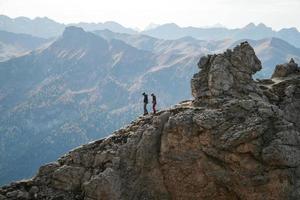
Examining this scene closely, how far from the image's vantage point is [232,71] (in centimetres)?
4994

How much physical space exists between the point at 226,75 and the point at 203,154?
968 centimetres

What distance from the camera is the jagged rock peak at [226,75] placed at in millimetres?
48344

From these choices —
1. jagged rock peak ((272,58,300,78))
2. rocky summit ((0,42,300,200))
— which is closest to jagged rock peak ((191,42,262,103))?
rocky summit ((0,42,300,200))

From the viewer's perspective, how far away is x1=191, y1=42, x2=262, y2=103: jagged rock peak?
48.3 meters

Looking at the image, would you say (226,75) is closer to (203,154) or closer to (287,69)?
(203,154)

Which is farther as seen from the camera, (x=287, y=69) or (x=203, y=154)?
(x=287, y=69)

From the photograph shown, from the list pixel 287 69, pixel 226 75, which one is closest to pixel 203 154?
pixel 226 75

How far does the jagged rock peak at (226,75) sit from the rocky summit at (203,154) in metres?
0.11

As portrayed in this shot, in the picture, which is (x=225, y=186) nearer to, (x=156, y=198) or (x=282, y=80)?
(x=156, y=198)

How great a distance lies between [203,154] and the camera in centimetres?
4438

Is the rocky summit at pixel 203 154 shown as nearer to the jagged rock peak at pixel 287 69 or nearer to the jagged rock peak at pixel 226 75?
the jagged rock peak at pixel 226 75

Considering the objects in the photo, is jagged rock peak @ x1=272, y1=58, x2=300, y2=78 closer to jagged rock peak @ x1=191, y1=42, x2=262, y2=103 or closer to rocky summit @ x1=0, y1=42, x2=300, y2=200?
jagged rock peak @ x1=191, y1=42, x2=262, y2=103

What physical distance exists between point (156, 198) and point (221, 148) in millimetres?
8412

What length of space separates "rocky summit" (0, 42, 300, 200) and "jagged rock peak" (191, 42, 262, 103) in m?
0.11
